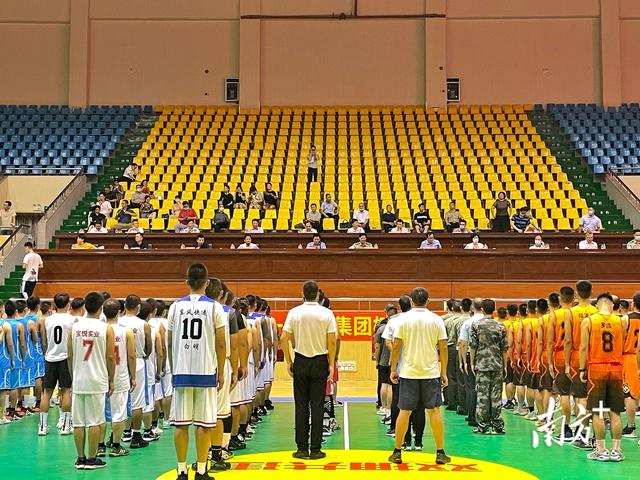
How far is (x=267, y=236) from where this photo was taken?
1806cm

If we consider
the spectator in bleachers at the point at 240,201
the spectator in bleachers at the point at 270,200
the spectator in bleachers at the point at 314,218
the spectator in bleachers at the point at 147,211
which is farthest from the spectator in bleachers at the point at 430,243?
the spectator in bleachers at the point at 147,211

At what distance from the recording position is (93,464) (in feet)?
26.1

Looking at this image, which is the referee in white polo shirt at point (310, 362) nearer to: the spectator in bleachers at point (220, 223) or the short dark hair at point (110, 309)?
the short dark hair at point (110, 309)

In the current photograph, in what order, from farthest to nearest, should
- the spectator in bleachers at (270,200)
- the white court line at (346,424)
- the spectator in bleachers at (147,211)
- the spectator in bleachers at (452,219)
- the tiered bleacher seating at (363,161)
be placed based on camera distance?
the tiered bleacher seating at (363,161) → the spectator in bleachers at (270,200) → the spectator in bleachers at (147,211) → the spectator in bleachers at (452,219) → the white court line at (346,424)

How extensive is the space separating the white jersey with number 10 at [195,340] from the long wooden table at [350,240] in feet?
35.9

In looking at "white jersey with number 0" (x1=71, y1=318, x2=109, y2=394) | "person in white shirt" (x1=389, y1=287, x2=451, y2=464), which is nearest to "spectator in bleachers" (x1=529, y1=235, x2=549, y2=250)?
"person in white shirt" (x1=389, y1=287, x2=451, y2=464)

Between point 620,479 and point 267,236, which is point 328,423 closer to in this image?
point 620,479

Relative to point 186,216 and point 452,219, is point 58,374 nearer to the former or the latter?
point 186,216

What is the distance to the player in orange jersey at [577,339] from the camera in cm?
873

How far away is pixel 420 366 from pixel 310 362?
1.14 meters

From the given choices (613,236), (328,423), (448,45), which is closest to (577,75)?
(448,45)

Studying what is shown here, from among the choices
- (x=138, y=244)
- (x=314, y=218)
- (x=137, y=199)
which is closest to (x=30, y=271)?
(x=138, y=244)

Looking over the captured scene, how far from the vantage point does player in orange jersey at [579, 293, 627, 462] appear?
8.34 metres

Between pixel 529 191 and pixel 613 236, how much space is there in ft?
14.6
